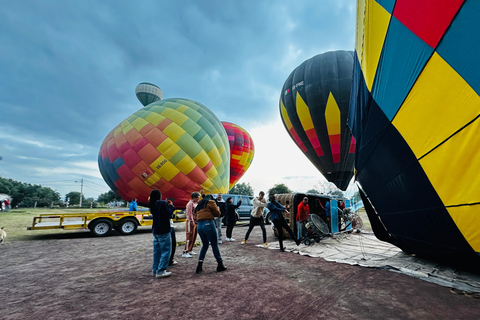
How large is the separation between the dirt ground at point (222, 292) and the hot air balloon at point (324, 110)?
12.0 meters

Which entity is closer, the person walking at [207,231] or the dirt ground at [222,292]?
the dirt ground at [222,292]

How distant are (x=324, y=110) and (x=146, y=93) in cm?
1894

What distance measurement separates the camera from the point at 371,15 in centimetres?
355

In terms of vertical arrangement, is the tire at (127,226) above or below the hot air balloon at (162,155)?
below

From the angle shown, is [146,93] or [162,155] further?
[146,93]

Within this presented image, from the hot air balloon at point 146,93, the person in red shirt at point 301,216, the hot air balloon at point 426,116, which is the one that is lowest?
the person in red shirt at point 301,216

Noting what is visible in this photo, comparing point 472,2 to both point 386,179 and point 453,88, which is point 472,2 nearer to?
point 453,88

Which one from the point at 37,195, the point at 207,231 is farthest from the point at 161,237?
the point at 37,195

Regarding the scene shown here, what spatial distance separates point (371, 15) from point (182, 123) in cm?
1136

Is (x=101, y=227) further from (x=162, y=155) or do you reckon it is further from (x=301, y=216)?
(x=301, y=216)

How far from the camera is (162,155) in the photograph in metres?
12.3

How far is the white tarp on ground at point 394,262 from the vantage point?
12.2 feet

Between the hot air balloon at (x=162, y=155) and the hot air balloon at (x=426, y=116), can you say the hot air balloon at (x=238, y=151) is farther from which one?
the hot air balloon at (x=426, y=116)

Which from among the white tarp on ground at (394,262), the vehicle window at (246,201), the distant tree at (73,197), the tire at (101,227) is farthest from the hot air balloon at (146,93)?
the distant tree at (73,197)
